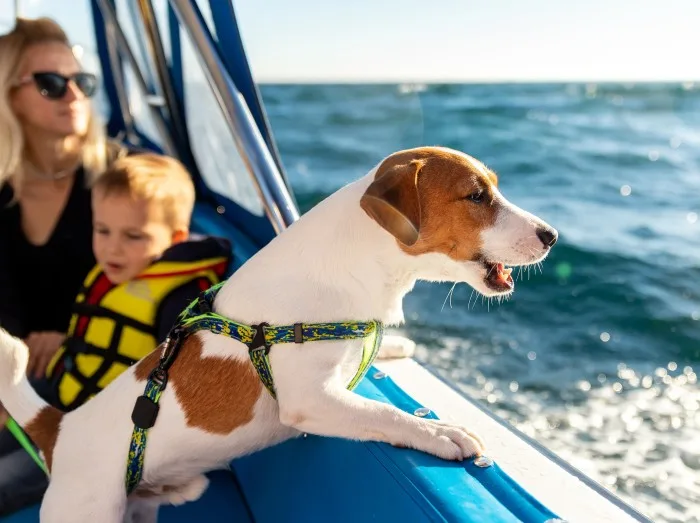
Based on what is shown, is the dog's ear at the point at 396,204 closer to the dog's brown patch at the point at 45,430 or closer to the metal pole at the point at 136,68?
the dog's brown patch at the point at 45,430

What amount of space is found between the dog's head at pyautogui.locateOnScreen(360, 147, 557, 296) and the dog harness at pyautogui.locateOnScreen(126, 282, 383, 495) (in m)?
0.19

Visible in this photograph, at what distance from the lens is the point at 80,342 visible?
191cm

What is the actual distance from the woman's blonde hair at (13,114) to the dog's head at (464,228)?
4.63 ft

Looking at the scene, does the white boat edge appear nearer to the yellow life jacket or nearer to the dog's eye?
the dog's eye

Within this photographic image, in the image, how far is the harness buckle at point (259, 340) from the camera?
1332 millimetres

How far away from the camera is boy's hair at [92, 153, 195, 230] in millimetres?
1900

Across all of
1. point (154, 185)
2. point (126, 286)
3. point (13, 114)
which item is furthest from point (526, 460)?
point (13, 114)

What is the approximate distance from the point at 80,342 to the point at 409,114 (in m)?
18.9

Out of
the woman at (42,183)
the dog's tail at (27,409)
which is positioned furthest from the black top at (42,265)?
the dog's tail at (27,409)

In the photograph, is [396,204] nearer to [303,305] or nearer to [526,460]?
[303,305]

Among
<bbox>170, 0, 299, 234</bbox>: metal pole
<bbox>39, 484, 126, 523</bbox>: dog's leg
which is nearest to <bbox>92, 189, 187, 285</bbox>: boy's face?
<bbox>170, 0, 299, 234</bbox>: metal pole

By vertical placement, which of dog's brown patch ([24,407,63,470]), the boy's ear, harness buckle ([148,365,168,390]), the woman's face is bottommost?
dog's brown patch ([24,407,63,470])

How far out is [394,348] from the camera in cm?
186

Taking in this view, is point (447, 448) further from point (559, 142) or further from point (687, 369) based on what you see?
point (559, 142)
